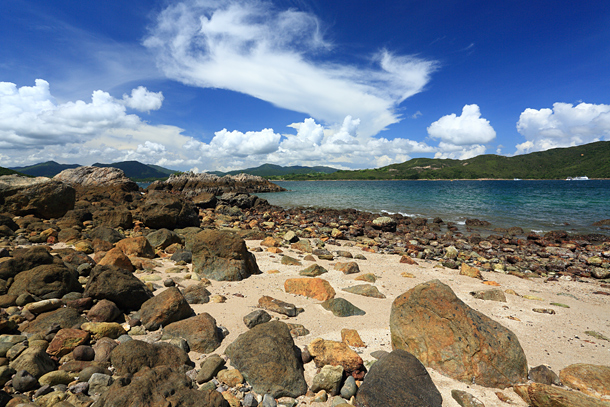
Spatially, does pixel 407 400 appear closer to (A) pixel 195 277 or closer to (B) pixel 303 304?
(B) pixel 303 304

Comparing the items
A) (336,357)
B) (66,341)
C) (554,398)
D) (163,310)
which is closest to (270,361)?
(336,357)

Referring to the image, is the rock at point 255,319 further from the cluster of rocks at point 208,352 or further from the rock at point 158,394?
the rock at point 158,394

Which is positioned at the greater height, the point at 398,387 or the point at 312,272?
the point at 398,387

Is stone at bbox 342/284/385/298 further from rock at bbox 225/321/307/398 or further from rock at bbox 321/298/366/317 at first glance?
rock at bbox 225/321/307/398

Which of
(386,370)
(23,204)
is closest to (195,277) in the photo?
(386,370)

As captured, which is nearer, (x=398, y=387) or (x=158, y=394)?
(x=158, y=394)

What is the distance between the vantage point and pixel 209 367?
3736 millimetres

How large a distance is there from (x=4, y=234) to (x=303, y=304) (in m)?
12.1

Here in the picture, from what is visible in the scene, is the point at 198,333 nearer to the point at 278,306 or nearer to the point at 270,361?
the point at 270,361

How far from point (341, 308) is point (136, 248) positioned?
7127 millimetres

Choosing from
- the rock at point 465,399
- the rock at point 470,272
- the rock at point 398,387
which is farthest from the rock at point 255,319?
the rock at point 470,272

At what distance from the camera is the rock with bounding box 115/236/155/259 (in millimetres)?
8766

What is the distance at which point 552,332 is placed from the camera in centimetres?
567

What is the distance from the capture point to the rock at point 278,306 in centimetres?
580
